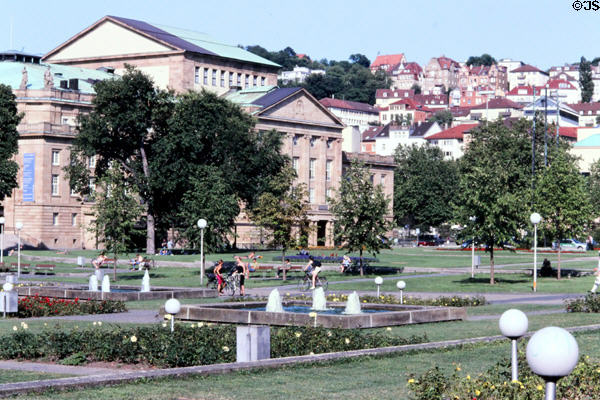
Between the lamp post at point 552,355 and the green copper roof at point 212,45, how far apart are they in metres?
122

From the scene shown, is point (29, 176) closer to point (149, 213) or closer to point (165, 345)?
point (149, 213)

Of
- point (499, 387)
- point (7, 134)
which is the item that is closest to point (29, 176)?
point (7, 134)

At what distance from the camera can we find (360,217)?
189 feet

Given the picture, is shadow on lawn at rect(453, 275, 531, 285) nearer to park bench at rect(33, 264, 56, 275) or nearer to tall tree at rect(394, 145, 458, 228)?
park bench at rect(33, 264, 56, 275)

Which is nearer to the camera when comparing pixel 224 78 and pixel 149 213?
pixel 149 213

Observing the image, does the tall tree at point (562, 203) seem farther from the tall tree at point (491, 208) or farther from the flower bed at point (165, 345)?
the flower bed at point (165, 345)

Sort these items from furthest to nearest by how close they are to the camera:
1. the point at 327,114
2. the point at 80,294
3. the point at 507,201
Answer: the point at 327,114 → the point at 507,201 → the point at 80,294

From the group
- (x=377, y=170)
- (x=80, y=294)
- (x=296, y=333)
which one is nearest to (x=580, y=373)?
(x=296, y=333)

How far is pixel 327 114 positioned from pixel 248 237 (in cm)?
1978

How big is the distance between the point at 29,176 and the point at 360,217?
171 feet

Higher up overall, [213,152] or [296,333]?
[213,152]

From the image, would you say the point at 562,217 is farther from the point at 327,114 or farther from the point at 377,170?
the point at 377,170

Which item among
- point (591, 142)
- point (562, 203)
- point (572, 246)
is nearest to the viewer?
point (562, 203)

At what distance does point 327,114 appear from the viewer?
411ft
